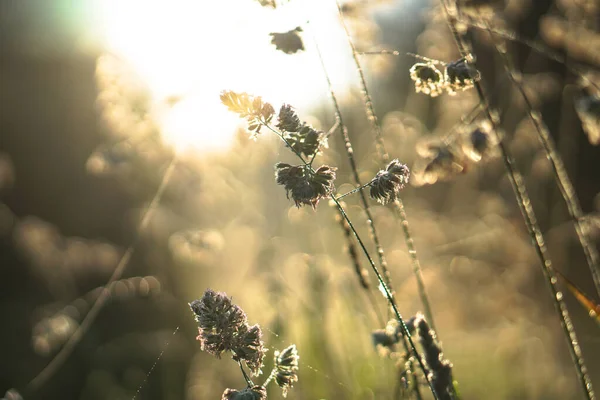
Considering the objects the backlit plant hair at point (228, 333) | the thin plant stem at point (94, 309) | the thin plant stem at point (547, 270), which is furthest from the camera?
the thin plant stem at point (94, 309)

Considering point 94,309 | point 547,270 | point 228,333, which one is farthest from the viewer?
point 94,309

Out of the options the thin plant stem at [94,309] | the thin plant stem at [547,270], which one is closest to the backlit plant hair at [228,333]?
the thin plant stem at [547,270]

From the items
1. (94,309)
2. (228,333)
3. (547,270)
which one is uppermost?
(94,309)

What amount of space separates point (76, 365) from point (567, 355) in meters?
2.60

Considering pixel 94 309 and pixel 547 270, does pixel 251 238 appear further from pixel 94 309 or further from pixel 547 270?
pixel 547 270

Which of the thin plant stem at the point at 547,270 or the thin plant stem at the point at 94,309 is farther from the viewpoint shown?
the thin plant stem at the point at 94,309

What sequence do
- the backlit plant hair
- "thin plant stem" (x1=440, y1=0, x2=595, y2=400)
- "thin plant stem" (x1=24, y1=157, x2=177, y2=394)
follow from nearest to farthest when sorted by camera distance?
the backlit plant hair
"thin plant stem" (x1=440, y1=0, x2=595, y2=400)
"thin plant stem" (x1=24, y1=157, x2=177, y2=394)

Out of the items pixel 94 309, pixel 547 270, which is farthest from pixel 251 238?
pixel 547 270

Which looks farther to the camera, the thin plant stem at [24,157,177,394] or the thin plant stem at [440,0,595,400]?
the thin plant stem at [24,157,177,394]

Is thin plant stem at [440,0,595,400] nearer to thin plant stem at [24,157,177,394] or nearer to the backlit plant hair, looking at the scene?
the backlit plant hair

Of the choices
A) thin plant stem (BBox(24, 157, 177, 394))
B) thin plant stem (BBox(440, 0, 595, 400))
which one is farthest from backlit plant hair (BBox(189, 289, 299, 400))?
thin plant stem (BBox(24, 157, 177, 394))

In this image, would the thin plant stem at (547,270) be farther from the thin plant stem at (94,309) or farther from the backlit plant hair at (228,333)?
the thin plant stem at (94,309)

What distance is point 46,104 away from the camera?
4.27 meters

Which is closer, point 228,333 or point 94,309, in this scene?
point 228,333
